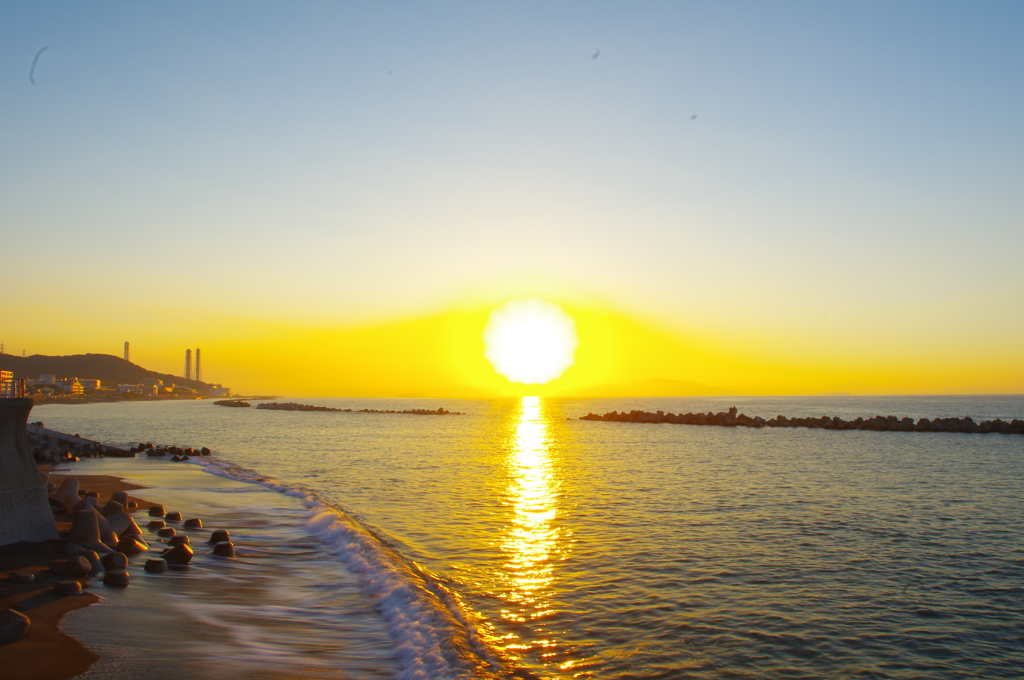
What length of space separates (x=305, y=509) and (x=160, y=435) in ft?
158

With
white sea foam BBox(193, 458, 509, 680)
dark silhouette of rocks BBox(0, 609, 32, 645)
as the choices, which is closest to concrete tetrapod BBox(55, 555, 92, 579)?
dark silhouette of rocks BBox(0, 609, 32, 645)

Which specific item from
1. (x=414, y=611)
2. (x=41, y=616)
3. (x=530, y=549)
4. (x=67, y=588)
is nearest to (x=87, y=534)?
(x=67, y=588)

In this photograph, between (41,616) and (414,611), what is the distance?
5.51 m

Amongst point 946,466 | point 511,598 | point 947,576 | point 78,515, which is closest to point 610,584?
point 511,598

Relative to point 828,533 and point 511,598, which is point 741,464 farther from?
point 511,598

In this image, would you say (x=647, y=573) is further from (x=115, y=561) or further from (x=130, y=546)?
(x=130, y=546)

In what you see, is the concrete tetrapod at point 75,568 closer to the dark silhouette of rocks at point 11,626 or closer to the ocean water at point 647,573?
the ocean water at point 647,573

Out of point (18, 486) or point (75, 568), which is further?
point (18, 486)

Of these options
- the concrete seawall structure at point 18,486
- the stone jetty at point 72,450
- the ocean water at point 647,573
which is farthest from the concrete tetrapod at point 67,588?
the stone jetty at point 72,450

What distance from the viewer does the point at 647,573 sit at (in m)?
13.0

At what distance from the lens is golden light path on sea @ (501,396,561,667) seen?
1097 centimetres

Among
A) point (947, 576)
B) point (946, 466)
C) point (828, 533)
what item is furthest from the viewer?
point (946, 466)

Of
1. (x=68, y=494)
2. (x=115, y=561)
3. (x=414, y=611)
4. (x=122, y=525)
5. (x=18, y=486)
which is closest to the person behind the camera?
(x=414, y=611)

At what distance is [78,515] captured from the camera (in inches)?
537
